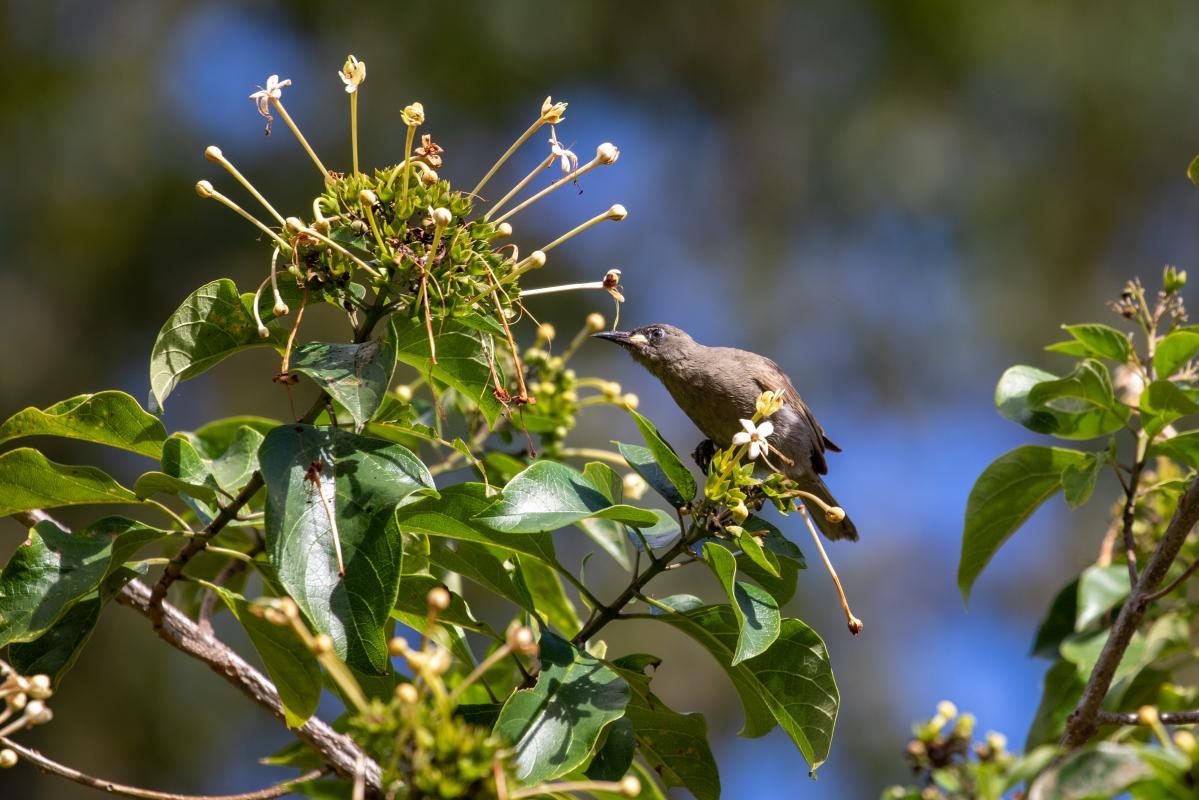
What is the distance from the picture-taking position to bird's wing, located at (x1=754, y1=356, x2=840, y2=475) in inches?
198

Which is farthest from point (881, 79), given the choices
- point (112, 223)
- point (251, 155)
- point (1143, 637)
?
point (1143, 637)

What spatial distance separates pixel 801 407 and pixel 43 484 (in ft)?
10.8

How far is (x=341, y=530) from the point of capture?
90.7 inches

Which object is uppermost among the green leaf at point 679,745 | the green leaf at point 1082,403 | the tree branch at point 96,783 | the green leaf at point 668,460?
the green leaf at point 1082,403

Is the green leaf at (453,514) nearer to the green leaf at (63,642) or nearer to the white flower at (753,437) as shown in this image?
the white flower at (753,437)

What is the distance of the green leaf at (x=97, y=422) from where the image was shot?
2.48 m

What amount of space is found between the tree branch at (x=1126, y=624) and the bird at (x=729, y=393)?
6.10 feet

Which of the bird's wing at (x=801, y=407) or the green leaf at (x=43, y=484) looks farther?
the bird's wing at (x=801, y=407)

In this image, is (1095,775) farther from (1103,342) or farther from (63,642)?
(63,642)

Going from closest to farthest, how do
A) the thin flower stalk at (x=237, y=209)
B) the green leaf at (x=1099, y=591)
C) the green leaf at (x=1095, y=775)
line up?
the green leaf at (x=1095, y=775) < the thin flower stalk at (x=237, y=209) < the green leaf at (x=1099, y=591)

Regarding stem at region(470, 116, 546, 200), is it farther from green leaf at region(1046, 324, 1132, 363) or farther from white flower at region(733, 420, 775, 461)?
green leaf at region(1046, 324, 1132, 363)

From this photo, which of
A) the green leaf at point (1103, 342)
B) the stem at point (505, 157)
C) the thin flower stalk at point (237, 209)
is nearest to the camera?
the thin flower stalk at point (237, 209)

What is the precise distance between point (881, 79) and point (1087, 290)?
14.0ft

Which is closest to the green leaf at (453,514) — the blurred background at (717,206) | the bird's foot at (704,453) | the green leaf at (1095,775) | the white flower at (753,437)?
the white flower at (753,437)
